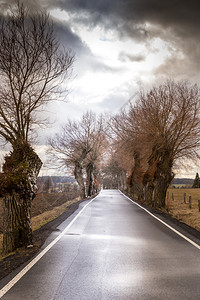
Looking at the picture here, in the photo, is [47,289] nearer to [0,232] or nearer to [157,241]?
[157,241]

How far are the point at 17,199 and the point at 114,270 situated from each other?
3723 mm

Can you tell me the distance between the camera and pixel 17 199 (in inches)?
322

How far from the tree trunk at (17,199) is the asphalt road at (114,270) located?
1049 mm

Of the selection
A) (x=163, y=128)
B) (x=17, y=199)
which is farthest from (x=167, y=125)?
(x=17, y=199)

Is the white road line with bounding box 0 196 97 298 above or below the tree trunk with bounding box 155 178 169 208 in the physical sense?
below

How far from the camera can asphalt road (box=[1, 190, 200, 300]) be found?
177 inches

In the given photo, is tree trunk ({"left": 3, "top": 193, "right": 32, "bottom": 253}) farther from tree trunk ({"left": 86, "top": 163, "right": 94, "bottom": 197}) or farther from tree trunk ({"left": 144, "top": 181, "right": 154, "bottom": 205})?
tree trunk ({"left": 86, "top": 163, "right": 94, "bottom": 197})

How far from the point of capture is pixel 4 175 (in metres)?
8.04

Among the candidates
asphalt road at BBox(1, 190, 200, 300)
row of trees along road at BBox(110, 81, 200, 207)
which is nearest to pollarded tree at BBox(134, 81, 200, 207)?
row of trees along road at BBox(110, 81, 200, 207)

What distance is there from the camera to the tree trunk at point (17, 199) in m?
7.85

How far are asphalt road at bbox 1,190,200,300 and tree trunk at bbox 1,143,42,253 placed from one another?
105 cm

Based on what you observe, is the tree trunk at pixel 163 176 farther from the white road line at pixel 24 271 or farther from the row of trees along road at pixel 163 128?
the white road line at pixel 24 271

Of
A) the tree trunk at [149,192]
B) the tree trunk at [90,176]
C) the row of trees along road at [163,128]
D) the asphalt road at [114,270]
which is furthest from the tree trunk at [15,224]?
the tree trunk at [90,176]

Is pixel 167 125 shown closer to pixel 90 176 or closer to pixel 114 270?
pixel 114 270
